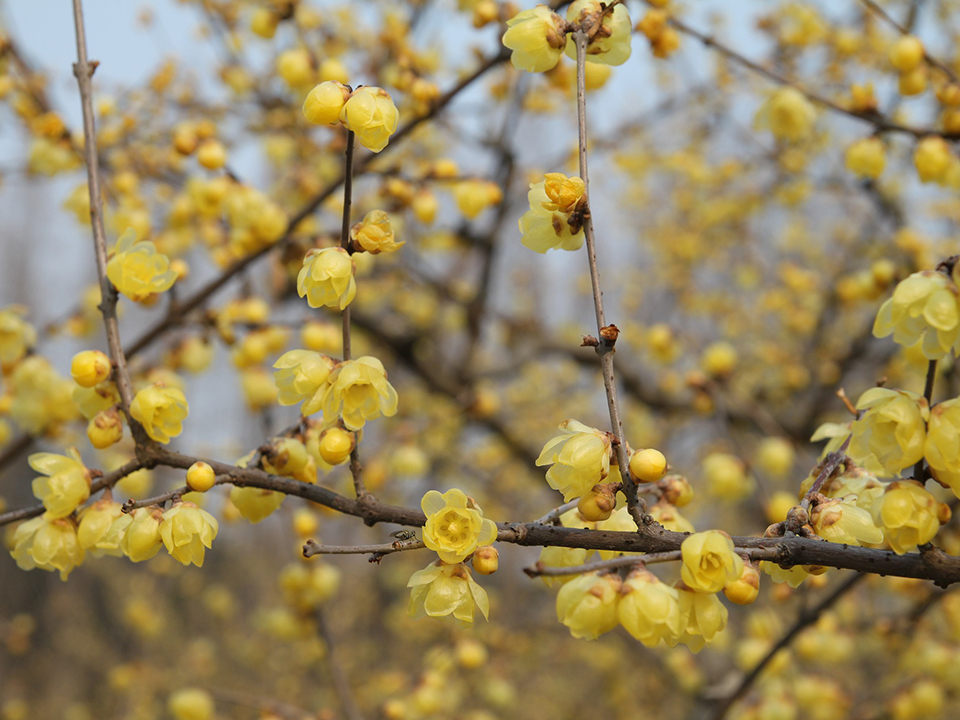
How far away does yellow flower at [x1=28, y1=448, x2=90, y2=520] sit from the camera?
114cm

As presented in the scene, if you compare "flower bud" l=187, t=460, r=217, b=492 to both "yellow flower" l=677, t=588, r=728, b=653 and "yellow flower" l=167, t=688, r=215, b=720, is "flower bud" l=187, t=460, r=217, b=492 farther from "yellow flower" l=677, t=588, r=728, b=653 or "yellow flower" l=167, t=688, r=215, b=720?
"yellow flower" l=167, t=688, r=215, b=720

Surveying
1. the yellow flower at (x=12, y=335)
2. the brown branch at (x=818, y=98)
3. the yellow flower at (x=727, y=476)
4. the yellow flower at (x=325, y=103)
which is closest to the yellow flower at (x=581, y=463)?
the yellow flower at (x=325, y=103)

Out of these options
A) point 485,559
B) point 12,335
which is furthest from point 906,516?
point 12,335

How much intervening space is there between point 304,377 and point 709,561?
646mm

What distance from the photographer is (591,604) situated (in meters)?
1.01

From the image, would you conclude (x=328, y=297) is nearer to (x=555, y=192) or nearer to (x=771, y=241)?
(x=555, y=192)

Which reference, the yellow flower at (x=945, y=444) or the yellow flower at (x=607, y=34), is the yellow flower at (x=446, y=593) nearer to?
the yellow flower at (x=945, y=444)

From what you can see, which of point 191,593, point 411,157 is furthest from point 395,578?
point 411,157

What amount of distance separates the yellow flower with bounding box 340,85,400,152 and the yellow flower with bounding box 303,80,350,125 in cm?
1

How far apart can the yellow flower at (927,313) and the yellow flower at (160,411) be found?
113cm

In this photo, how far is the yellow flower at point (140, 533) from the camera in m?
1.06

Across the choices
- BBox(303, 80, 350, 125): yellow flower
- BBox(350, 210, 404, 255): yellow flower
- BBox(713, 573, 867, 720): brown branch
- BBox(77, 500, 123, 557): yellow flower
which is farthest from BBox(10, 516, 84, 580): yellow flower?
BBox(713, 573, 867, 720): brown branch

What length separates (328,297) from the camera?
1.09 meters

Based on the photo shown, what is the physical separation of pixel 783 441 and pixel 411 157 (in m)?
2.69
